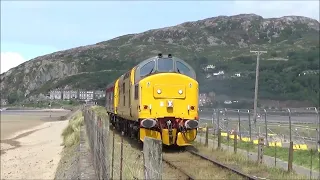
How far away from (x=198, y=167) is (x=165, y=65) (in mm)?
5507

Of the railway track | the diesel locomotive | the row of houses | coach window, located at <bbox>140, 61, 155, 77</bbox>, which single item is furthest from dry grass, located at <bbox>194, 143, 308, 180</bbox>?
the row of houses

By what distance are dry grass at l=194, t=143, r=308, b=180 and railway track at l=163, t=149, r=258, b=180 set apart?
2.26ft

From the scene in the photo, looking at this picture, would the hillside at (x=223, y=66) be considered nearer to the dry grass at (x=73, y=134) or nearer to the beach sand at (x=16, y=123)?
the dry grass at (x=73, y=134)

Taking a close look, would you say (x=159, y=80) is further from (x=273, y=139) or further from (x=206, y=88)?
(x=206, y=88)

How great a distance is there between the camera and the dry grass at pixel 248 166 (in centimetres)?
1337

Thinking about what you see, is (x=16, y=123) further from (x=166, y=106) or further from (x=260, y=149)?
(x=260, y=149)

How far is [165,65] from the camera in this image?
752 inches

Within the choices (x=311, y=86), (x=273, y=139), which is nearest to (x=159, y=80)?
(x=273, y=139)

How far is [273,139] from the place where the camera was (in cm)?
2684

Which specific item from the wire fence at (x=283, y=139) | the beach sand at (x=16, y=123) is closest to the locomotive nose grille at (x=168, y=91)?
the wire fence at (x=283, y=139)

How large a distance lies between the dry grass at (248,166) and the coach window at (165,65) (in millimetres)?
3714

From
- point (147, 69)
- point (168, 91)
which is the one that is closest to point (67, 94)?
point (147, 69)

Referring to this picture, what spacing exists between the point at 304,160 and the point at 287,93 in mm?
48561

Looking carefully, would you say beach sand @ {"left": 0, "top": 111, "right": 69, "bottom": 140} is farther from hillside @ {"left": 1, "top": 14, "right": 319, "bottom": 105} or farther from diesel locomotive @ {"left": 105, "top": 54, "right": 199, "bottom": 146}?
diesel locomotive @ {"left": 105, "top": 54, "right": 199, "bottom": 146}
